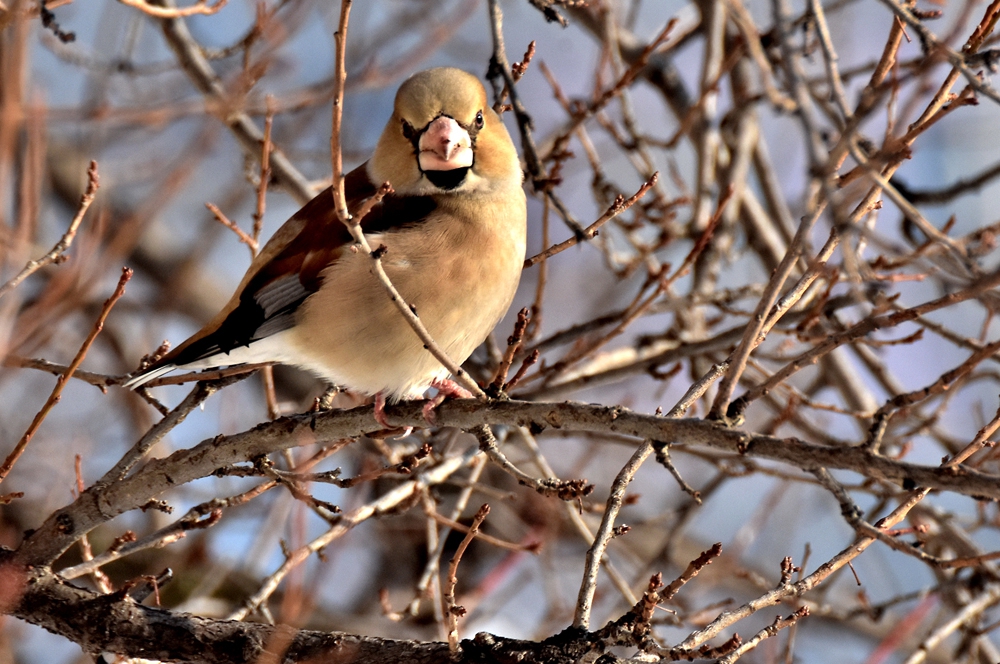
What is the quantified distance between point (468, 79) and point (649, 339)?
5.88 ft

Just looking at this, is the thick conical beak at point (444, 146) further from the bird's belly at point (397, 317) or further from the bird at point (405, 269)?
the bird's belly at point (397, 317)

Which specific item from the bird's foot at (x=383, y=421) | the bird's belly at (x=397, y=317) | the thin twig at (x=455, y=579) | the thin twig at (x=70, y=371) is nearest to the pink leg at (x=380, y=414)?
the bird's foot at (x=383, y=421)

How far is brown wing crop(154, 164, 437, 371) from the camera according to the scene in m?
3.53

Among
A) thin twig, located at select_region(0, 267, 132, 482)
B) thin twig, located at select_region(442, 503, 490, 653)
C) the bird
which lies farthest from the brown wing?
thin twig, located at select_region(442, 503, 490, 653)

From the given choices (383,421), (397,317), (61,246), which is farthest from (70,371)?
(397,317)

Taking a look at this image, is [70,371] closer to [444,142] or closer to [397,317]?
[397,317]

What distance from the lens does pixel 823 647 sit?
8227 mm

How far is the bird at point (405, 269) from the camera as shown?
3410 millimetres

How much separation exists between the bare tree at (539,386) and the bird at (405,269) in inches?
5.9

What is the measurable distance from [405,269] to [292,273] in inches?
19.3

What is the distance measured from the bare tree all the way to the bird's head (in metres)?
0.14

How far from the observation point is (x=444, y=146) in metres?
3.48

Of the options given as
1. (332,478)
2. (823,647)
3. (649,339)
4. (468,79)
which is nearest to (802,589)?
(332,478)

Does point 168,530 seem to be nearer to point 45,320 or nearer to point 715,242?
point 45,320
